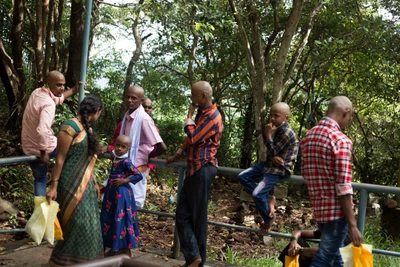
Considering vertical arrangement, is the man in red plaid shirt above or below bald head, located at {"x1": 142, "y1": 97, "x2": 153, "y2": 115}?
below

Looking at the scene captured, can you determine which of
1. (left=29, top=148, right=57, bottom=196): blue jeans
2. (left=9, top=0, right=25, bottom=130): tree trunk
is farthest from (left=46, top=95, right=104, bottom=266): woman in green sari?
(left=9, top=0, right=25, bottom=130): tree trunk

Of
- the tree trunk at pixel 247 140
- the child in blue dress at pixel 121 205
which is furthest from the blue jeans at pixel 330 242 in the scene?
the tree trunk at pixel 247 140

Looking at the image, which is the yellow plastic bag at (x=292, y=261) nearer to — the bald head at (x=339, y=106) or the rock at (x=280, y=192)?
the bald head at (x=339, y=106)

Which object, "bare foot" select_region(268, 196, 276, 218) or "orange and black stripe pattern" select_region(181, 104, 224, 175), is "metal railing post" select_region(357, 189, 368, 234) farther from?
"orange and black stripe pattern" select_region(181, 104, 224, 175)

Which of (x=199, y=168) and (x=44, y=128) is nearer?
(x=199, y=168)

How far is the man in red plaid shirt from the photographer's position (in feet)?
12.5

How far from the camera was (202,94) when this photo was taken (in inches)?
186

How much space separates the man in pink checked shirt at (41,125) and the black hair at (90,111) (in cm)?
97

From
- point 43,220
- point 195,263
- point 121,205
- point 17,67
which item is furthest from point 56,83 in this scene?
point 17,67

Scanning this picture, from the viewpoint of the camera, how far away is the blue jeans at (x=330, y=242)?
3.94m

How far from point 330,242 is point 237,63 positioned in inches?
404

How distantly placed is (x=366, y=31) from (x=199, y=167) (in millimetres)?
6969

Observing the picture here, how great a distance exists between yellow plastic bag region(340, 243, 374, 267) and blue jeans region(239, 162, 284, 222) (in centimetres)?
110

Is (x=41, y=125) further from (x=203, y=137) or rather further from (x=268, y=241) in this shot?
(x=268, y=241)
